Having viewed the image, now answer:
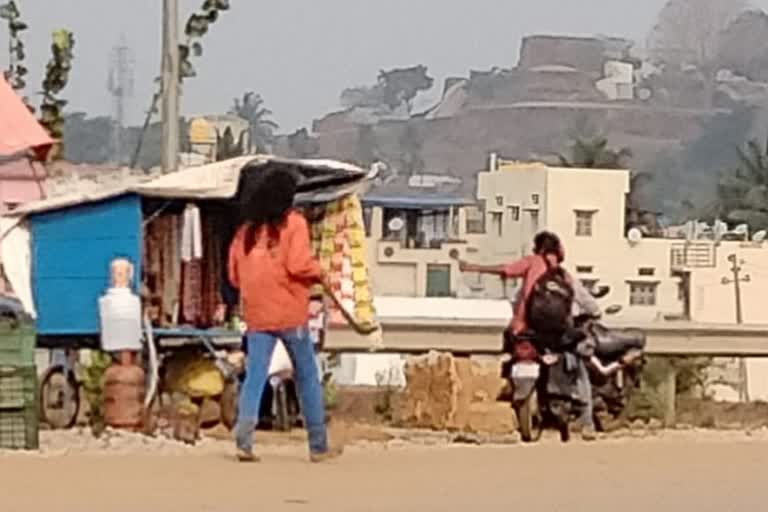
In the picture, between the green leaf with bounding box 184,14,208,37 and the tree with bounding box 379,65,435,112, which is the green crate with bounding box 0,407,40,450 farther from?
the tree with bounding box 379,65,435,112

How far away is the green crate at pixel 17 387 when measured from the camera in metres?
14.3

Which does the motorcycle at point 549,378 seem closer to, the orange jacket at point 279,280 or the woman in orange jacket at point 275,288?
the woman in orange jacket at point 275,288

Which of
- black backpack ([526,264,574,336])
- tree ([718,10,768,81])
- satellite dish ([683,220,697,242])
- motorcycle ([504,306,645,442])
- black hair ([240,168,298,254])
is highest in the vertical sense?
tree ([718,10,768,81])

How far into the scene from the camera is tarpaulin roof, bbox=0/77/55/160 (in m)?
20.4

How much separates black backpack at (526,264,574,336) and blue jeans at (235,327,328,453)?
372 centimetres

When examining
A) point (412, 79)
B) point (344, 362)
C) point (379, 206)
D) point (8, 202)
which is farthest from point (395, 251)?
point (412, 79)

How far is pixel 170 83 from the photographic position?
79.9 ft

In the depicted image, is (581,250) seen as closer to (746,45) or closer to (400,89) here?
(400,89)

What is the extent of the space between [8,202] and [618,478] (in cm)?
922

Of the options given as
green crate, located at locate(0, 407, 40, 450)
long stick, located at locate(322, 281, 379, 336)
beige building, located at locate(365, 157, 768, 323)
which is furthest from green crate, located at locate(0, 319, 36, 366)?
beige building, located at locate(365, 157, 768, 323)

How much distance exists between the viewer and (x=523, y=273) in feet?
54.5

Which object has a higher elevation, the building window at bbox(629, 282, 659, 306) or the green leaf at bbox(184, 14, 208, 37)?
the green leaf at bbox(184, 14, 208, 37)

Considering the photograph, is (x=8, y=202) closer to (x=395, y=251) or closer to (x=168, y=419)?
(x=168, y=419)

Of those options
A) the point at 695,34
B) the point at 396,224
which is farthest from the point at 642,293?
the point at 695,34
